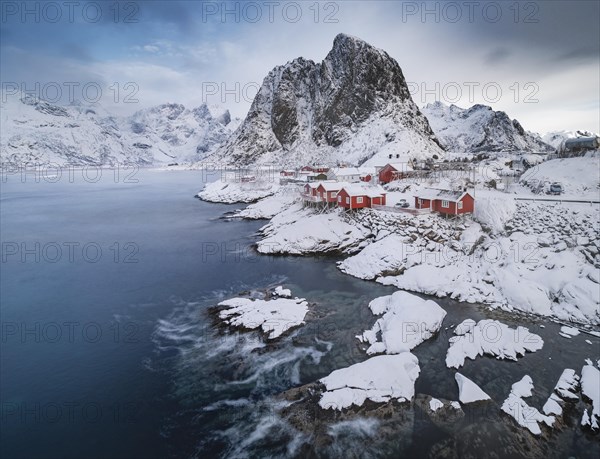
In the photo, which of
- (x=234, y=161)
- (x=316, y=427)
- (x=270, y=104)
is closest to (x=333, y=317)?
(x=316, y=427)

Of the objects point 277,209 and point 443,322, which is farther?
point 277,209

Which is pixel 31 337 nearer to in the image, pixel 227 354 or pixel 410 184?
pixel 227 354

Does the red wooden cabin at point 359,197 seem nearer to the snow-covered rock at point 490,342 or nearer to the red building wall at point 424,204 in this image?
the red building wall at point 424,204

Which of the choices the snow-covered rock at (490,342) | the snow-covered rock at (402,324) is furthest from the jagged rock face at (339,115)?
the snow-covered rock at (490,342)

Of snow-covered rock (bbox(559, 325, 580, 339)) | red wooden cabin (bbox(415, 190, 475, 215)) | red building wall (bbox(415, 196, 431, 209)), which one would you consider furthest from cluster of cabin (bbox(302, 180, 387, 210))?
snow-covered rock (bbox(559, 325, 580, 339))

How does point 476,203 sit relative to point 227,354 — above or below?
above

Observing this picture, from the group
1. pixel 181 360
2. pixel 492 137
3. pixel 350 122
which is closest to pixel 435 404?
pixel 181 360
